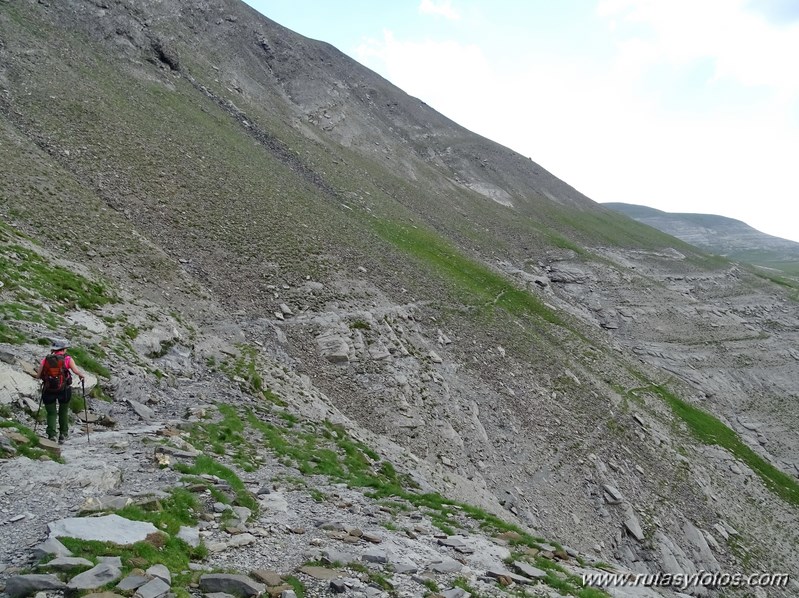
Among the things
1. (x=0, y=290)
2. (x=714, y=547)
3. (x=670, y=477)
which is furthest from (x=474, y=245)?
(x=0, y=290)

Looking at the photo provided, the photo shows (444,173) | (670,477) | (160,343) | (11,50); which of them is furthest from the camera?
(444,173)

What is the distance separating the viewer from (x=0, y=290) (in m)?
16.7

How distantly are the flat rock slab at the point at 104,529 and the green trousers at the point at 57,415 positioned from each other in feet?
14.5

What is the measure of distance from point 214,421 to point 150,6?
66.6 meters

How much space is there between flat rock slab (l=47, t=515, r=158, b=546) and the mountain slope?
8.45 m

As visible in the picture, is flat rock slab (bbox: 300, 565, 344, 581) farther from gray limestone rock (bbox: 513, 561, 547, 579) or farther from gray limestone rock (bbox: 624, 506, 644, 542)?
gray limestone rock (bbox: 624, 506, 644, 542)

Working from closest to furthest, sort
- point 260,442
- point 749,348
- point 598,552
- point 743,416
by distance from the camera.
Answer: point 260,442, point 598,552, point 743,416, point 749,348

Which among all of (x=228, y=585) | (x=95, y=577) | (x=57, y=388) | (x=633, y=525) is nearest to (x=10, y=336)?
(x=57, y=388)

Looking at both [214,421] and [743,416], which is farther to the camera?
[743,416]

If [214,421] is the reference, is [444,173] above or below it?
above

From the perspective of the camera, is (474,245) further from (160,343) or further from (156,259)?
(160,343)

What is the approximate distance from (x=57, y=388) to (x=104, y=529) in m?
5.17

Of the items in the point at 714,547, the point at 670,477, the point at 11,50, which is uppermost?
the point at 11,50

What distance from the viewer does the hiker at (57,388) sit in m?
12.1
